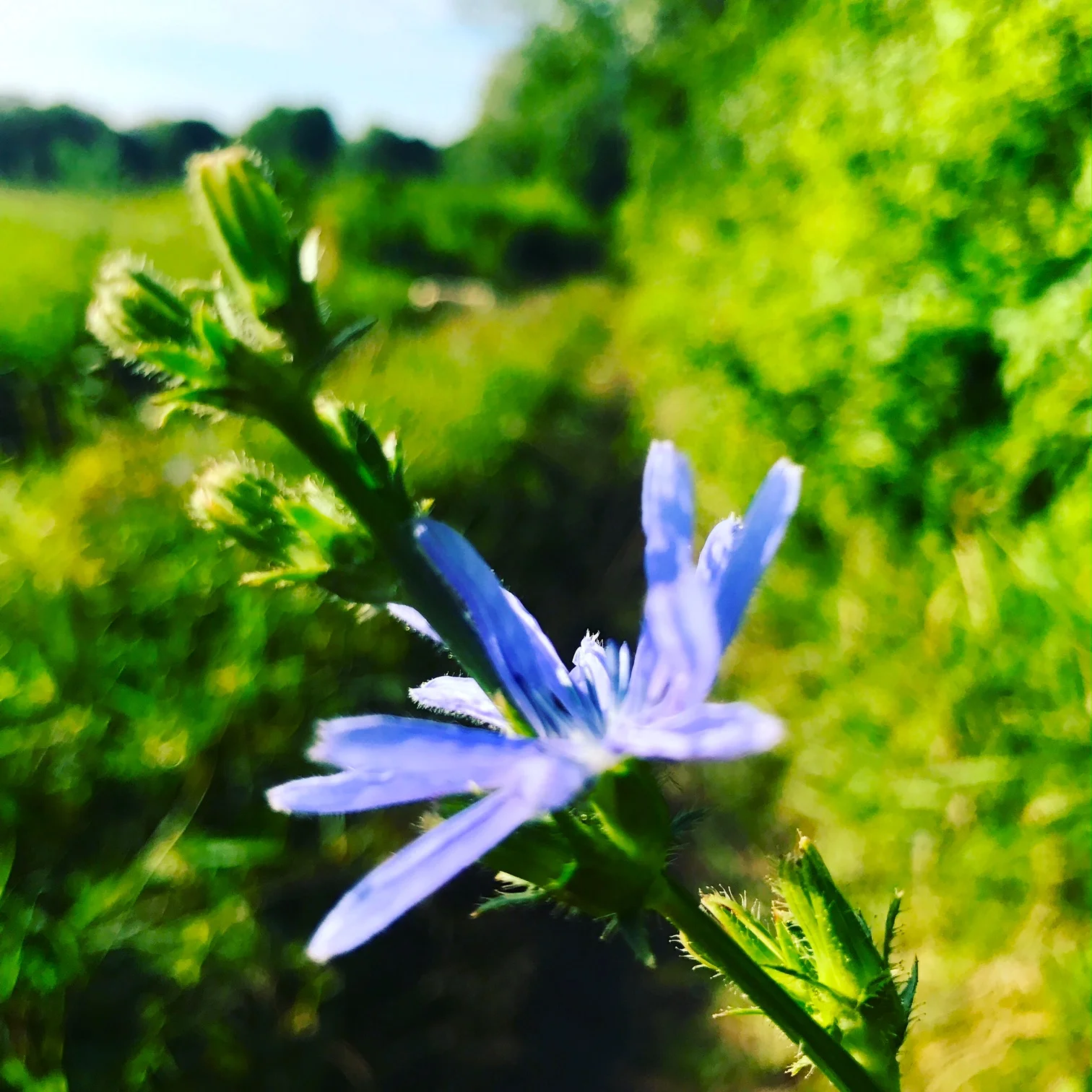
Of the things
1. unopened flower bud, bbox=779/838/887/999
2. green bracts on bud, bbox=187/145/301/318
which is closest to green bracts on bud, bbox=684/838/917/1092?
unopened flower bud, bbox=779/838/887/999

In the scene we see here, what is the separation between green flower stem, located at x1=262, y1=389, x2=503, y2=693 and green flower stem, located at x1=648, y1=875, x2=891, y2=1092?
0.29 m

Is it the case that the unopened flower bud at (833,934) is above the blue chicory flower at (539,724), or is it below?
below

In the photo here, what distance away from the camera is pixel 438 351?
8.15 meters

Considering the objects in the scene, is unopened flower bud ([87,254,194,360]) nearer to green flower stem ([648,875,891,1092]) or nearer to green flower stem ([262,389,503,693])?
green flower stem ([262,389,503,693])

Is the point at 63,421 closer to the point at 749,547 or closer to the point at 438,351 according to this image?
the point at 438,351

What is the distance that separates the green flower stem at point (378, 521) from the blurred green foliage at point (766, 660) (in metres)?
2.21

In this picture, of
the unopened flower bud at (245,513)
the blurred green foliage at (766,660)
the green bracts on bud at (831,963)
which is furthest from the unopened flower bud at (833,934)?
the blurred green foliage at (766,660)

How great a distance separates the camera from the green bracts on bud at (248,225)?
2.75 ft

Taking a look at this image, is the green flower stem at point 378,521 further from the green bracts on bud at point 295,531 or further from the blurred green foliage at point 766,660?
the blurred green foliage at point 766,660

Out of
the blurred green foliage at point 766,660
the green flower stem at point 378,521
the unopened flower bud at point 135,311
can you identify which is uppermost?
the unopened flower bud at point 135,311

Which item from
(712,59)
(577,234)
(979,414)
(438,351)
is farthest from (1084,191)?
(577,234)

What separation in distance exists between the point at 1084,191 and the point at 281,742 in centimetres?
318

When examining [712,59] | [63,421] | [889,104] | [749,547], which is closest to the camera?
[749,547]

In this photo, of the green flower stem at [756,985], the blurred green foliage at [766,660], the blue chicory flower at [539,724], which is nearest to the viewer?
the blue chicory flower at [539,724]
